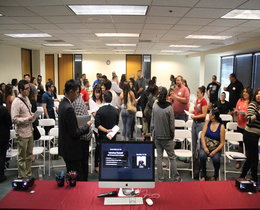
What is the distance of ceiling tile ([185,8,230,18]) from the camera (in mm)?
4352

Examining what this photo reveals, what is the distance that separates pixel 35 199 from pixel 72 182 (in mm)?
366

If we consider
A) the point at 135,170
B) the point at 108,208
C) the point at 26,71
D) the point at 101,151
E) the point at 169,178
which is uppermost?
the point at 26,71

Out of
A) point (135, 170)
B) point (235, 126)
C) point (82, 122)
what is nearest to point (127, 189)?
point (135, 170)

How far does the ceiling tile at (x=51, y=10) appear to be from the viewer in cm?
430

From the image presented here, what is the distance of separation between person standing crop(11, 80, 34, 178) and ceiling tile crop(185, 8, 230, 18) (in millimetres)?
3243

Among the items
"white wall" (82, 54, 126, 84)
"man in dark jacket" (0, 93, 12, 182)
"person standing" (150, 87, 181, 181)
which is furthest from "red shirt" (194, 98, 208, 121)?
"white wall" (82, 54, 126, 84)

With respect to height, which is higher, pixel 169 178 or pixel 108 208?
pixel 108 208

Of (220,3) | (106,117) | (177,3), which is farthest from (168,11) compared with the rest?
(106,117)

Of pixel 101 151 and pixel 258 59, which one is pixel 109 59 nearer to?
pixel 258 59

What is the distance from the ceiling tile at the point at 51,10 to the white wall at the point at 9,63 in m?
6.81

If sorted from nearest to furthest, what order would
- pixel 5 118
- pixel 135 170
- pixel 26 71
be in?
pixel 135 170
pixel 5 118
pixel 26 71

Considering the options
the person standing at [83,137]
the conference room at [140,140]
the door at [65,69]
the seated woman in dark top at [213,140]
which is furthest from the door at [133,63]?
the person standing at [83,137]

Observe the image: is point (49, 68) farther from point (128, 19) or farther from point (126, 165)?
point (126, 165)

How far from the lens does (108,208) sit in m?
1.93
